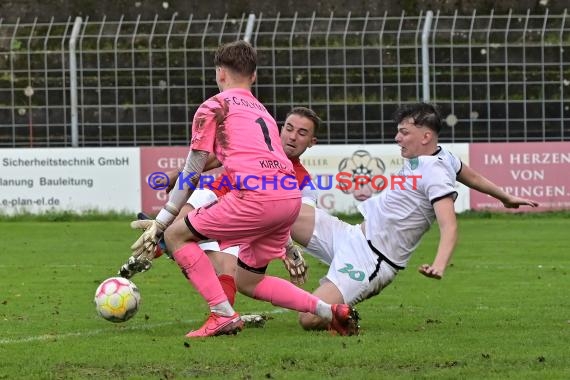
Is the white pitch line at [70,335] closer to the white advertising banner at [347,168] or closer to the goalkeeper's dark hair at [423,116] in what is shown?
the goalkeeper's dark hair at [423,116]

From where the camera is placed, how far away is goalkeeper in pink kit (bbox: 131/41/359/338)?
7625 mm

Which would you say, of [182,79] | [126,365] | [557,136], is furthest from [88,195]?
[126,365]

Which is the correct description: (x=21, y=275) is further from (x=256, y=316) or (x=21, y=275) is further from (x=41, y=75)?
(x=41, y=75)

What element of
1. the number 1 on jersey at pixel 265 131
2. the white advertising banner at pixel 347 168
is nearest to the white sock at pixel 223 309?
the number 1 on jersey at pixel 265 131

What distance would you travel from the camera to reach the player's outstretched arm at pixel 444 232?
743 cm

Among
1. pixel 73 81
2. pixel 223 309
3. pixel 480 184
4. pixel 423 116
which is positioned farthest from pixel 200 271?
pixel 73 81

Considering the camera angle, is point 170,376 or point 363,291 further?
point 363,291

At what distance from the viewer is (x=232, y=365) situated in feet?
21.8

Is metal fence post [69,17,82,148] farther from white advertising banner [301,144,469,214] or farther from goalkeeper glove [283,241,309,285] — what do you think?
goalkeeper glove [283,241,309,285]

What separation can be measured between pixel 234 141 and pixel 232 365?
5.15 ft

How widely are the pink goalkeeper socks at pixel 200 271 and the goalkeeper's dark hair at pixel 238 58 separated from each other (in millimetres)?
1116

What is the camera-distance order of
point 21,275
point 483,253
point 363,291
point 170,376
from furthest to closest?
point 483,253 < point 21,275 < point 363,291 < point 170,376

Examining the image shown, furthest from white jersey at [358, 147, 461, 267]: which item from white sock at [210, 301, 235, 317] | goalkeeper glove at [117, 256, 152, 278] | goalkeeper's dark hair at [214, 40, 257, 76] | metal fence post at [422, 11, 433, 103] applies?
metal fence post at [422, 11, 433, 103]

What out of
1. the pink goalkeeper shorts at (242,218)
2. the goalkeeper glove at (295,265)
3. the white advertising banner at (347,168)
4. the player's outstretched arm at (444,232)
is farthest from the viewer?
the white advertising banner at (347,168)
